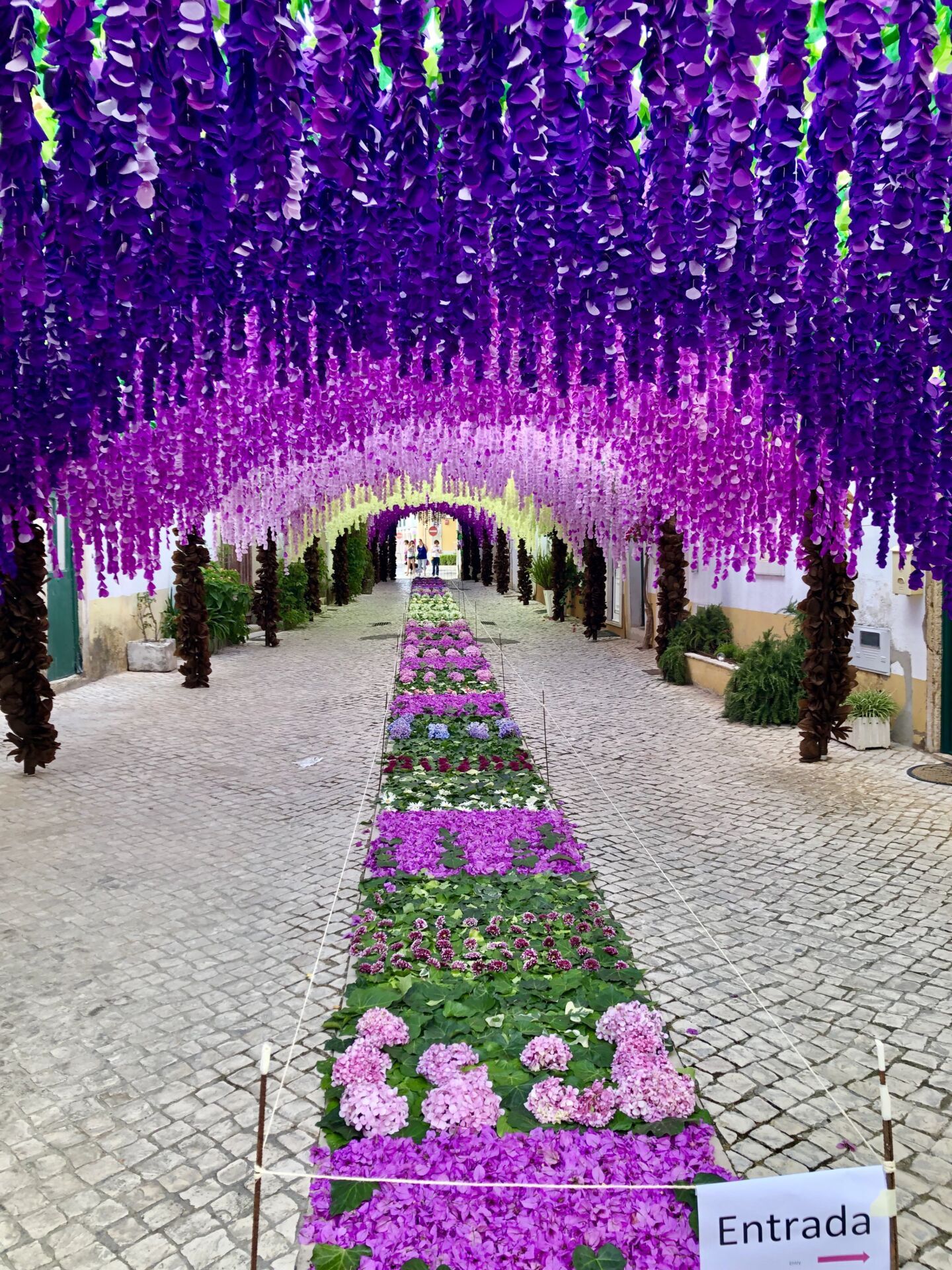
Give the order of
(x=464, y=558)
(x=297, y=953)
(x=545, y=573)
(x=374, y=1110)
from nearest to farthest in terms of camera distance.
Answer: (x=374, y=1110) → (x=297, y=953) → (x=545, y=573) → (x=464, y=558)

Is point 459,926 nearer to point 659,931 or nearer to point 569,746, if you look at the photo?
point 659,931

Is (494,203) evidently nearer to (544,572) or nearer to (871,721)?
(871,721)

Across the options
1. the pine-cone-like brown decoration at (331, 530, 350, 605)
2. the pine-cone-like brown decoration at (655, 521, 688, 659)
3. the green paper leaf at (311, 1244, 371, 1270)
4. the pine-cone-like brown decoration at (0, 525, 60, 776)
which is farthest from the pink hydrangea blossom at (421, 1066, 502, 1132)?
the pine-cone-like brown decoration at (331, 530, 350, 605)

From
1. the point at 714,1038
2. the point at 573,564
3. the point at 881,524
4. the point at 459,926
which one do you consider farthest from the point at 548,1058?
the point at 573,564

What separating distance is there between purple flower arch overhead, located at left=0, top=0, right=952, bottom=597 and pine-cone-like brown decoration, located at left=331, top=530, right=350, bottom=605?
25.8 meters

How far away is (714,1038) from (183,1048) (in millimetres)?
2275

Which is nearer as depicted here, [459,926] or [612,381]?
[612,381]

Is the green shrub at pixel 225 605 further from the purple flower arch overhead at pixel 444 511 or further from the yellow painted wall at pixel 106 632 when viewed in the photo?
the purple flower arch overhead at pixel 444 511

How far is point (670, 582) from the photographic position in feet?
44.7

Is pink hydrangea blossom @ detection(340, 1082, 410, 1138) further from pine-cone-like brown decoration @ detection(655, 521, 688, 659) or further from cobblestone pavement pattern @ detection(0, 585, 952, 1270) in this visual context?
pine-cone-like brown decoration @ detection(655, 521, 688, 659)

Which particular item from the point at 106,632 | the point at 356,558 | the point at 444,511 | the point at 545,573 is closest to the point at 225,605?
the point at 106,632

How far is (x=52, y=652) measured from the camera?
481 inches

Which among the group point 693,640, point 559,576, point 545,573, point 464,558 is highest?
point 464,558

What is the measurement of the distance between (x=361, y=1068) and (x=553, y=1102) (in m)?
0.73
